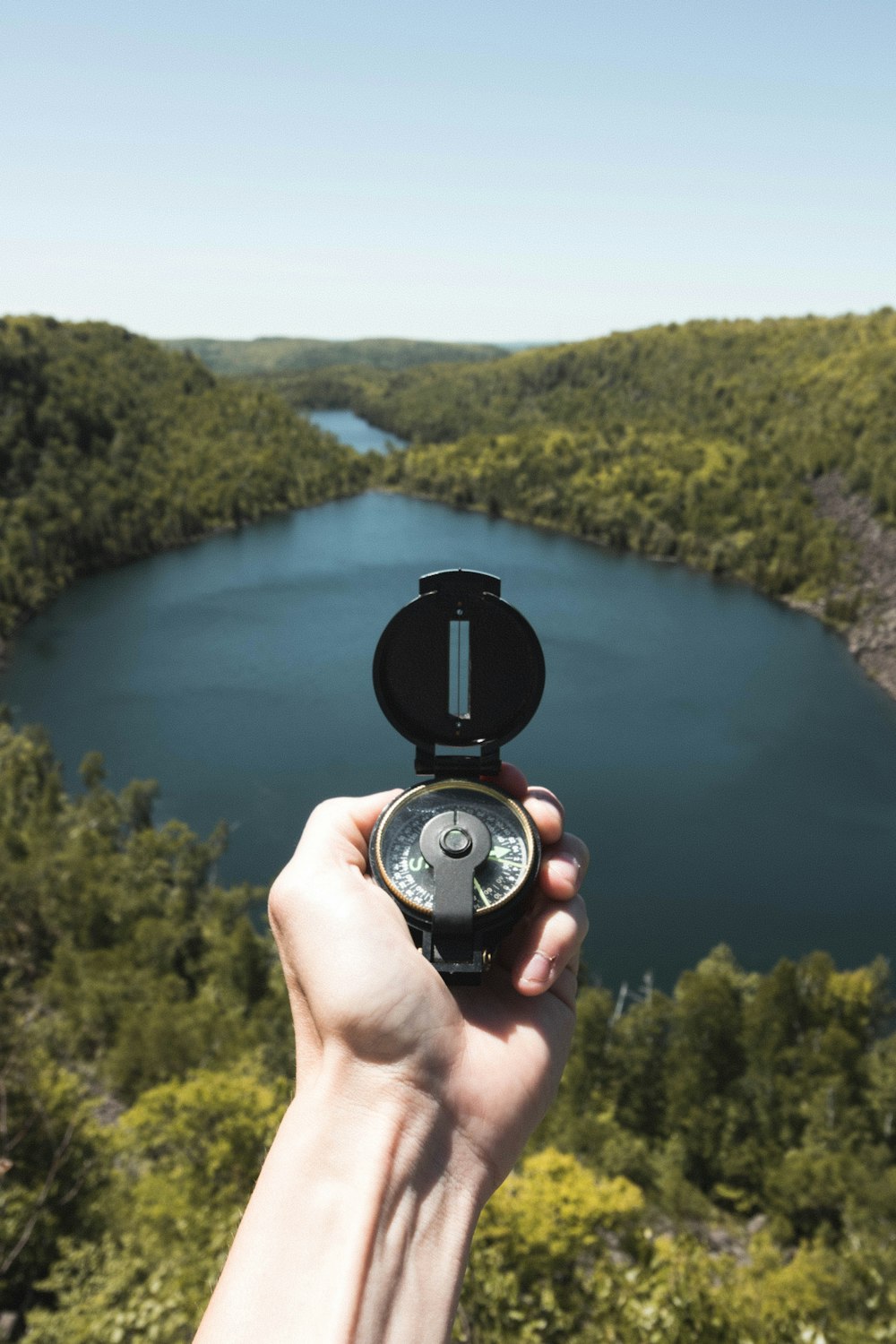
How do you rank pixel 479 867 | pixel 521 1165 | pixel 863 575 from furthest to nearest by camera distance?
pixel 863 575
pixel 521 1165
pixel 479 867

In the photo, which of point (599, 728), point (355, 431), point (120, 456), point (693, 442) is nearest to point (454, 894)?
point (599, 728)

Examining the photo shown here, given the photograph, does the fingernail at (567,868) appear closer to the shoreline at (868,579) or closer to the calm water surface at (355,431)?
the shoreline at (868,579)

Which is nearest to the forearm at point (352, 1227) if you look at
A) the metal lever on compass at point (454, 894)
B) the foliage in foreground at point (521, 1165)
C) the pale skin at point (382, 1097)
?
the pale skin at point (382, 1097)

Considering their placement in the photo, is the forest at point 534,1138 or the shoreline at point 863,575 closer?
the forest at point 534,1138

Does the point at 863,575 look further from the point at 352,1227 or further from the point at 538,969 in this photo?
the point at 352,1227


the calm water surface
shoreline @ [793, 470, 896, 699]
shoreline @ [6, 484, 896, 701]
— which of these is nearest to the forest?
shoreline @ [6, 484, 896, 701]

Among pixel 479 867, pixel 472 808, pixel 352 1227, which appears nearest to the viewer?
pixel 352 1227
